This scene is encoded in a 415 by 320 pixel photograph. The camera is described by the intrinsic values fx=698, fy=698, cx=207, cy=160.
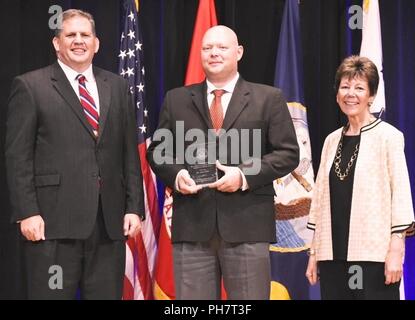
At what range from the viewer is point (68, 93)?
3.48 m

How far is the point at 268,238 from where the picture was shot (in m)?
3.40

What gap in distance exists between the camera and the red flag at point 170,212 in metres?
5.02

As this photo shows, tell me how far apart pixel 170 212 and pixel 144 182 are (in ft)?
1.00

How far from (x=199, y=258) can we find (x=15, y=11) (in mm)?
2833

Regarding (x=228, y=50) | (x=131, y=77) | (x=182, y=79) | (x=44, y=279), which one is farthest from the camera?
(x=182, y=79)

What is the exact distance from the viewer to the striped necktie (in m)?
3.49

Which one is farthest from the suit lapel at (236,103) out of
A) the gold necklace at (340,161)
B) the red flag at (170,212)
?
the red flag at (170,212)

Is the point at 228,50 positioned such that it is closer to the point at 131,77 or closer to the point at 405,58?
the point at 131,77

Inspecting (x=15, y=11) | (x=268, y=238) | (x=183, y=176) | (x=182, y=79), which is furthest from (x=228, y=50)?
(x=15, y=11)

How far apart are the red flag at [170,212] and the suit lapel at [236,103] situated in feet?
4.83

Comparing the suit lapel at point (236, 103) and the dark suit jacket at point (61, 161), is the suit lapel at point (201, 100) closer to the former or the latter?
the suit lapel at point (236, 103)

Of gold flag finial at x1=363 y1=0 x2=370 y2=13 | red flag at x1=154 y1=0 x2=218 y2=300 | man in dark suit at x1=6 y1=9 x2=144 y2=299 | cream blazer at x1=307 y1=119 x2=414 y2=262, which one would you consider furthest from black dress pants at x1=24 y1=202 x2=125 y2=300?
gold flag finial at x1=363 y1=0 x2=370 y2=13

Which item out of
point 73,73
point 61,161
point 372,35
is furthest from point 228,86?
point 372,35

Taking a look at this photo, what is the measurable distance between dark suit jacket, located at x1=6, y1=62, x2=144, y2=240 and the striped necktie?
0.10ft
